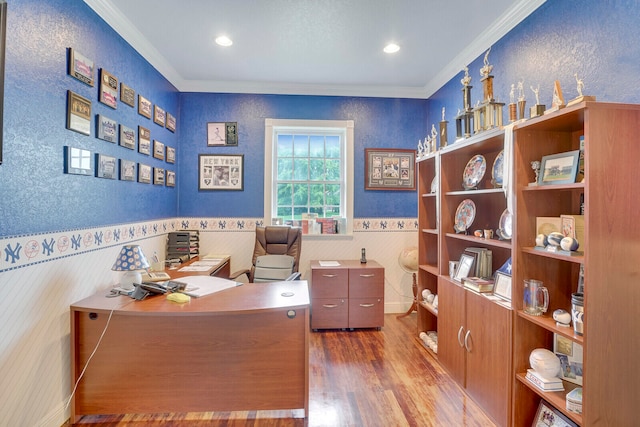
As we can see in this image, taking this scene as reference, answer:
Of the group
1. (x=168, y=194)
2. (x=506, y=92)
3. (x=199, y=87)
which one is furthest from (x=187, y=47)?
(x=506, y=92)

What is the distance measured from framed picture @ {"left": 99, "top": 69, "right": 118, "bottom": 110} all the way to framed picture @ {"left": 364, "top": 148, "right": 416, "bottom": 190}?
8.62 ft

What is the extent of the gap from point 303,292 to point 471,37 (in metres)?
2.56

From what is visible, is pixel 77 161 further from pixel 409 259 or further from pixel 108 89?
pixel 409 259

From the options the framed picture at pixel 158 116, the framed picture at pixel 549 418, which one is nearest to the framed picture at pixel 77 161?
the framed picture at pixel 158 116

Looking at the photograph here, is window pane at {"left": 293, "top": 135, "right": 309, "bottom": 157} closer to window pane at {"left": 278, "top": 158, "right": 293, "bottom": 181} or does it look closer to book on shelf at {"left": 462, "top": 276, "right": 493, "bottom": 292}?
window pane at {"left": 278, "top": 158, "right": 293, "bottom": 181}

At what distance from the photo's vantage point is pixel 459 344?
92.4 inches

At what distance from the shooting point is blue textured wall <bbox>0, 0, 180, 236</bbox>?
62.6 inches

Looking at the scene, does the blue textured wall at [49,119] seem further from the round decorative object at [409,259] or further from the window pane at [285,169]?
the round decorative object at [409,259]

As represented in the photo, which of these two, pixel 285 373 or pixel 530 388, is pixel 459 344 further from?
pixel 285 373

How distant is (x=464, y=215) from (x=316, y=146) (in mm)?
2089

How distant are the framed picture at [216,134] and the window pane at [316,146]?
106cm

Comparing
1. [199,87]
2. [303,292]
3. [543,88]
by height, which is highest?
[199,87]

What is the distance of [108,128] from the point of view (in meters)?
2.33

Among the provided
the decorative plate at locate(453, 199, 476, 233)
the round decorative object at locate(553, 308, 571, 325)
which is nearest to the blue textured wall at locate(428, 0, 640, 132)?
the decorative plate at locate(453, 199, 476, 233)
